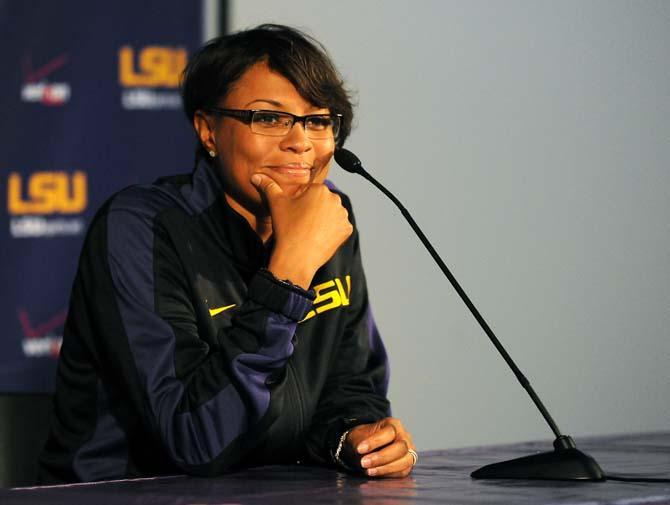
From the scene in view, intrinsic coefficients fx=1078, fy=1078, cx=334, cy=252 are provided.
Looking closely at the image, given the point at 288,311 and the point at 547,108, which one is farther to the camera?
the point at 547,108

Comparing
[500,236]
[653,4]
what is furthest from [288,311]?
[653,4]

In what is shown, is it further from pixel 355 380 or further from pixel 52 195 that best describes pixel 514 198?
pixel 355 380

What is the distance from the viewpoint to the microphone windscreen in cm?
154

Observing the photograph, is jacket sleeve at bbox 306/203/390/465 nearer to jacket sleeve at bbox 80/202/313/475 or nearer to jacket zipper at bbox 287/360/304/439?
jacket zipper at bbox 287/360/304/439

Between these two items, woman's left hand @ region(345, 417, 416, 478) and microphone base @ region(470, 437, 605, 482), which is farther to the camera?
woman's left hand @ region(345, 417, 416, 478)

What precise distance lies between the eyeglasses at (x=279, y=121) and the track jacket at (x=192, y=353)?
0.35ft

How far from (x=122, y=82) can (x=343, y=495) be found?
1658 mm

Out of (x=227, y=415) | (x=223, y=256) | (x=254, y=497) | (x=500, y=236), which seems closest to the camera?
(x=254, y=497)

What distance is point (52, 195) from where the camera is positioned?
252 cm

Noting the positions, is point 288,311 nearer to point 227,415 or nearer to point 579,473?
point 227,415

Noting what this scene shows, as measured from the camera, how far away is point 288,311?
137 cm

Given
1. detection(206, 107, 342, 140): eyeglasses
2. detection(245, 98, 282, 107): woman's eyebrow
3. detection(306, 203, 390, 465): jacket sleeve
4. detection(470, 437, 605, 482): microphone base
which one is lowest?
detection(306, 203, 390, 465): jacket sleeve

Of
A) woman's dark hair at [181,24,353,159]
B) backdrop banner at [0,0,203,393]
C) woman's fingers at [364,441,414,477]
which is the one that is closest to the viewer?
woman's fingers at [364,441,414,477]

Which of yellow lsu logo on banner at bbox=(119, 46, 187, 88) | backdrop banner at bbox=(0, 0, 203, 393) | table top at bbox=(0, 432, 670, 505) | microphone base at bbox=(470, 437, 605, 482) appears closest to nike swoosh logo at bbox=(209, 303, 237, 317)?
table top at bbox=(0, 432, 670, 505)
